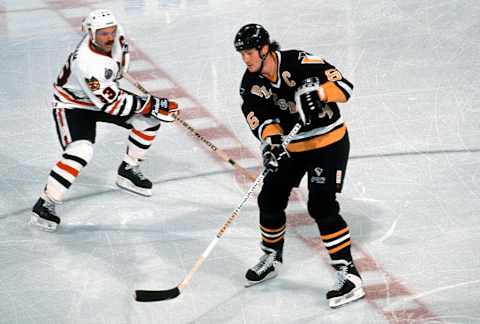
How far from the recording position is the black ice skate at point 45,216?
496 cm

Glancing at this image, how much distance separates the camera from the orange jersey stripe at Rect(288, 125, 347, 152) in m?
4.24

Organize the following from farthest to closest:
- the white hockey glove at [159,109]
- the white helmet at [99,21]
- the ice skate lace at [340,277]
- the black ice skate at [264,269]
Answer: the white hockey glove at [159,109], the white helmet at [99,21], the black ice skate at [264,269], the ice skate lace at [340,277]

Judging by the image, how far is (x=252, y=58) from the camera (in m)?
4.07

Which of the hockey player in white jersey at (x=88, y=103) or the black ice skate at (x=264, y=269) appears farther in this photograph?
the hockey player in white jersey at (x=88, y=103)

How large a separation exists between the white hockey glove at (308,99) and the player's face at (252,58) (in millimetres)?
183

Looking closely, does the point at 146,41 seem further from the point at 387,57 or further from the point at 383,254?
the point at 383,254

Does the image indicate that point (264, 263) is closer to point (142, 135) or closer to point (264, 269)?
point (264, 269)

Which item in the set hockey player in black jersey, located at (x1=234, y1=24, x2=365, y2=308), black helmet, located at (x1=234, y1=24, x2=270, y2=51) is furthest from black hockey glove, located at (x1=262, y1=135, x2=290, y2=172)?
black helmet, located at (x1=234, y1=24, x2=270, y2=51)

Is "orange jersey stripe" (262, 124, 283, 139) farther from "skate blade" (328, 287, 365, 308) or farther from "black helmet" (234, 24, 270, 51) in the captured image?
"skate blade" (328, 287, 365, 308)

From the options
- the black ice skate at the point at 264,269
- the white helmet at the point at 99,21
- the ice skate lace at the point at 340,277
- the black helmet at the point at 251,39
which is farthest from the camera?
the white helmet at the point at 99,21

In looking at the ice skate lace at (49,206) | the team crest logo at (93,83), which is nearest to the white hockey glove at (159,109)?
the team crest logo at (93,83)

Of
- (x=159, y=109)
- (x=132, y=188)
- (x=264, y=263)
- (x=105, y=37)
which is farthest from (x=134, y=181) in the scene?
(x=264, y=263)

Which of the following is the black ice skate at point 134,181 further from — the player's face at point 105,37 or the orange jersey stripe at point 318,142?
the orange jersey stripe at point 318,142

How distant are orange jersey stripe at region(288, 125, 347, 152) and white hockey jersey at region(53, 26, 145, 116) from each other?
3.29ft
